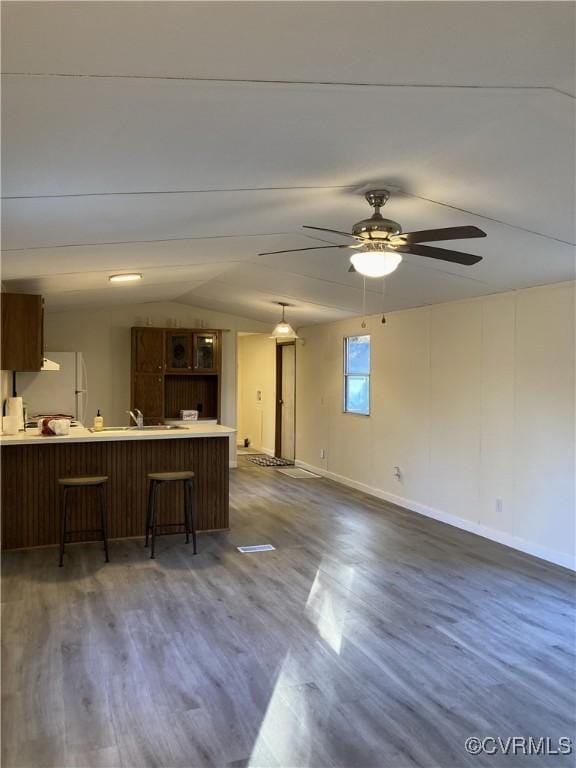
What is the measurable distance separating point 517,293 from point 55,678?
14.5ft

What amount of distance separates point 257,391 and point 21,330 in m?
6.31

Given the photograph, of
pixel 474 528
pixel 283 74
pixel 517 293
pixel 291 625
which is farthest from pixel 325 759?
pixel 517 293

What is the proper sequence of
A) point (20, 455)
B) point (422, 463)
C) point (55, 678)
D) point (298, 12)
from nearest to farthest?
1. point (298, 12)
2. point (55, 678)
3. point (20, 455)
4. point (422, 463)

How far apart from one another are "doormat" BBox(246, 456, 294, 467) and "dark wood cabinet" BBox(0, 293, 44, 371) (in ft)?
16.0

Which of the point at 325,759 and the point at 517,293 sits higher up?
the point at 517,293

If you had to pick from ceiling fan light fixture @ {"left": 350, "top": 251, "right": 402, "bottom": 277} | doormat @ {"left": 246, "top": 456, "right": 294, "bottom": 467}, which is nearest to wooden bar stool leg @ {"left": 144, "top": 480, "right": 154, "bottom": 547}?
ceiling fan light fixture @ {"left": 350, "top": 251, "right": 402, "bottom": 277}

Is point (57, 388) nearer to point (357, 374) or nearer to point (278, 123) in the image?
point (357, 374)

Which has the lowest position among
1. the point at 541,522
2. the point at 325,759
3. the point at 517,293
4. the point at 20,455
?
the point at 325,759

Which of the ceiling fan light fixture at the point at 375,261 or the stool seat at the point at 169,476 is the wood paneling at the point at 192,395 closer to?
the stool seat at the point at 169,476

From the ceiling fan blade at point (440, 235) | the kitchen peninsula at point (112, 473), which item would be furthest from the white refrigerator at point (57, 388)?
the ceiling fan blade at point (440, 235)

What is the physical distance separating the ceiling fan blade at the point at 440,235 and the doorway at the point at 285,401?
6.51 m

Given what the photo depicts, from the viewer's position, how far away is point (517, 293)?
194 inches

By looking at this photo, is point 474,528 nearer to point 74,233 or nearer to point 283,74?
point 74,233

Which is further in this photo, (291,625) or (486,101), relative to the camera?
(291,625)
